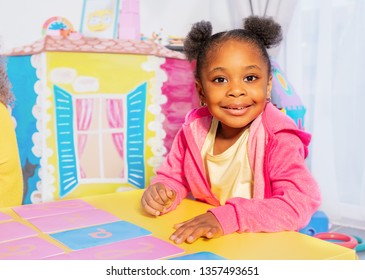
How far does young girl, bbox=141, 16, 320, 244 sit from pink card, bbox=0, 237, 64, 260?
6.7 inches

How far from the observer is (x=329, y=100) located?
1921mm

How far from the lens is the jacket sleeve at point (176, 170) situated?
37.3 inches

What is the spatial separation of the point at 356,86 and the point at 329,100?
13 centimetres

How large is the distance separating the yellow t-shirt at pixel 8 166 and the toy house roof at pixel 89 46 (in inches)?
14.1

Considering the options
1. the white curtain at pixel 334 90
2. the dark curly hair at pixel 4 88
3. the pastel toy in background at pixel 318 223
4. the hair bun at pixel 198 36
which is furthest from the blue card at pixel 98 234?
the white curtain at pixel 334 90

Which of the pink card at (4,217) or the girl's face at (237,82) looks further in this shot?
the girl's face at (237,82)

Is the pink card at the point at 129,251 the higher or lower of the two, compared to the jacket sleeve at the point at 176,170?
lower

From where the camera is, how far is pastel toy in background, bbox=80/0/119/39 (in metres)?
1.66

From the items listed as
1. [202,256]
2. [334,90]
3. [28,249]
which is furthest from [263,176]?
[334,90]

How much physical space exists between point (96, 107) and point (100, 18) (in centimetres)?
39

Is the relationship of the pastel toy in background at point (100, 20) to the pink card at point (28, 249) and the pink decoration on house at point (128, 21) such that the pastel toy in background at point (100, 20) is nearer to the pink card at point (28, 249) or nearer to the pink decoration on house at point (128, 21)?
the pink decoration on house at point (128, 21)

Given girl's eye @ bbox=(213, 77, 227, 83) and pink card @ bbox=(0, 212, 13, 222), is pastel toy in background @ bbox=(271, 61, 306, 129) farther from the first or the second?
pink card @ bbox=(0, 212, 13, 222)

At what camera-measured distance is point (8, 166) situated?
45.6 inches

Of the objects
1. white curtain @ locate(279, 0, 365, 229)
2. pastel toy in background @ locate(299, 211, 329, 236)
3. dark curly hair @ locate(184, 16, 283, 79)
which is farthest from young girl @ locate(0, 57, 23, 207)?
white curtain @ locate(279, 0, 365, 229)
